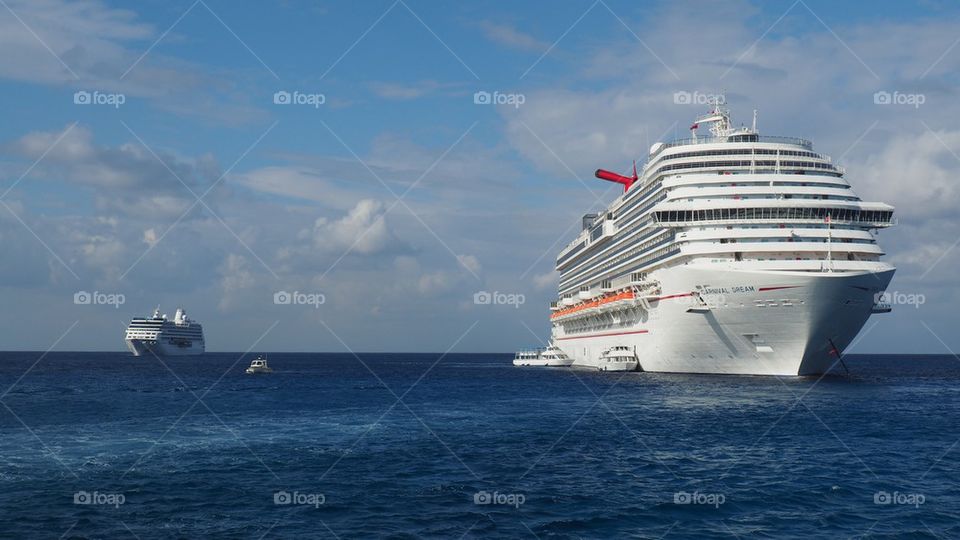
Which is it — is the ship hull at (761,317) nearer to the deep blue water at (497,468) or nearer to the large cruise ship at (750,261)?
the large cruise ship at (750,261)

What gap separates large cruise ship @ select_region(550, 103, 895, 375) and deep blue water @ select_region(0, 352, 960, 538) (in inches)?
268

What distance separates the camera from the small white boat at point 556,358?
5404 inches

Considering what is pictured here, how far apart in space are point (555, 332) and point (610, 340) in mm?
49511

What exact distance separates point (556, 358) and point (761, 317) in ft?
249

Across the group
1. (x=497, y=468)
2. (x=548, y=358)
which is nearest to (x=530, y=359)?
(x=548, y=358)

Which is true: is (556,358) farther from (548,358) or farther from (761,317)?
(761,317)

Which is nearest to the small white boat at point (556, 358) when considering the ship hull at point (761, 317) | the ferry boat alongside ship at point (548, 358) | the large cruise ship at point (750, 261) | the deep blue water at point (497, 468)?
the ferry boat alongside ship at point (548, 358)

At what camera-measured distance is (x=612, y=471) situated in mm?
33219

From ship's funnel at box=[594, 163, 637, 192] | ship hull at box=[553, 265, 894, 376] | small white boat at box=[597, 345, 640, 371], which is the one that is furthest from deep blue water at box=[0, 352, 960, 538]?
ship's funnel at box=[594, 163, 637, 192]

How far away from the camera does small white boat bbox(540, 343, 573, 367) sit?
137m

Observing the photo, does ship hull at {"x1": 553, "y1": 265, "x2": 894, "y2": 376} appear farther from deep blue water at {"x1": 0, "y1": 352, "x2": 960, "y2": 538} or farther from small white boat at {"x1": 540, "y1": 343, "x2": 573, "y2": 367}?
small white boat at {"x1": 540, "y1": 343, "x2": 573, "y2": 367}

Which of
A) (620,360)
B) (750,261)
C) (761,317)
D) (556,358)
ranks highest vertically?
(556,358)

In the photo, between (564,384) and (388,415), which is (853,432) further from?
(564,384)

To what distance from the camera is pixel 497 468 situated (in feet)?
112
